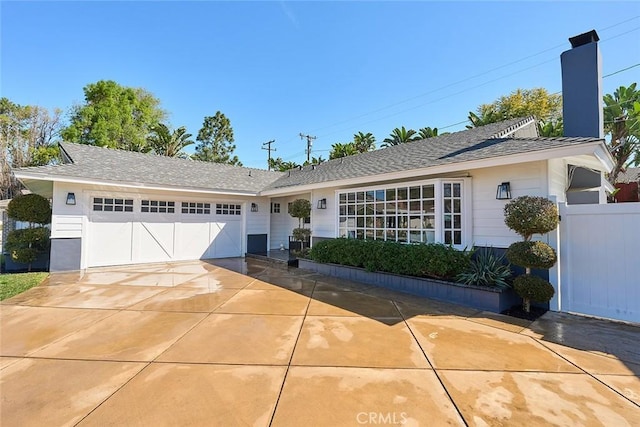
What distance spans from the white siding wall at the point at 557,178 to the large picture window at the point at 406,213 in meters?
1.59

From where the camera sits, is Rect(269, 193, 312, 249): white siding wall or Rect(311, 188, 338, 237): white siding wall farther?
Rect(269, 193, 312, 249): white siding wall

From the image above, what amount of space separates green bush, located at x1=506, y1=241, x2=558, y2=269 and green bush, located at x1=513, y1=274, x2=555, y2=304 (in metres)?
0.30

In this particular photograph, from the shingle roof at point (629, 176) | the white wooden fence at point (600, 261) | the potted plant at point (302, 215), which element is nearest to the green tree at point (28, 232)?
the potted plant at point (302, 215)

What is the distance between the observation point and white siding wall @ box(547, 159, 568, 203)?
5.21 meters

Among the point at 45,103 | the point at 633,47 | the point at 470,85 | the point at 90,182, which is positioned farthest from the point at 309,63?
the point at 45,103

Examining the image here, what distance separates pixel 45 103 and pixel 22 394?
3311cm

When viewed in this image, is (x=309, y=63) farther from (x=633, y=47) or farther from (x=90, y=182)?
(x=633, y=47)

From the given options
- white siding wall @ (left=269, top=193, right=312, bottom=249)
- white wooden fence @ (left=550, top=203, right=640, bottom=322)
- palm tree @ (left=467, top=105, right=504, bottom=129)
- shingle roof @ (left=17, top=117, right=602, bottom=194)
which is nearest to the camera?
white wooden fence @ (left=550, top=203, right=640, bottom=322)

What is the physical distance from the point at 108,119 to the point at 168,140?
638 cm

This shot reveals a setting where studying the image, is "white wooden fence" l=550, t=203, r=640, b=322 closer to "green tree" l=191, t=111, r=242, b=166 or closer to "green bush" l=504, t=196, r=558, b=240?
"green bush" l=504, t=196, r=558, b=240

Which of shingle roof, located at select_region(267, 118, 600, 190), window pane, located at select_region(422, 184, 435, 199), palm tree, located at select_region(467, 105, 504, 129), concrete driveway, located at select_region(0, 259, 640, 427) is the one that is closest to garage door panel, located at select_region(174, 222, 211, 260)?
shingle roof, located at select_region(267, 118, 600, 190)

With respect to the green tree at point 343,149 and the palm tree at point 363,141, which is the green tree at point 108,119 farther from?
the palm tree at point 363,141

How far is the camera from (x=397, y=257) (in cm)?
649

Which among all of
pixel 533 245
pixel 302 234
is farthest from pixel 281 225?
pixel 533 245
